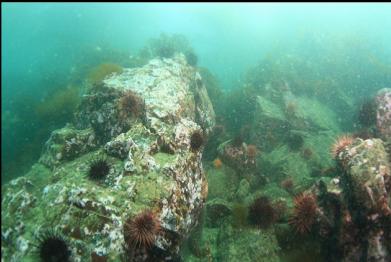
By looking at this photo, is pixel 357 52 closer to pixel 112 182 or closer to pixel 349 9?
pixel 112 182

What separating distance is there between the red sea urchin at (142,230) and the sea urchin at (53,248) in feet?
3.87

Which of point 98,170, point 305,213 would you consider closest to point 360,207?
point 305,213

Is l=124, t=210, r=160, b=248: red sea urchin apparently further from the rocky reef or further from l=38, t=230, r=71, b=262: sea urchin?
l=38, t=230, r=71, b=262: sea urchin

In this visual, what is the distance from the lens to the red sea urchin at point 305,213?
7145 mm

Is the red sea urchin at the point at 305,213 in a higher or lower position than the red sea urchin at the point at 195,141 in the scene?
lower

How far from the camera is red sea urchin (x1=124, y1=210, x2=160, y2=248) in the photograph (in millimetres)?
5953

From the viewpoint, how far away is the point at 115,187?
22.7ft

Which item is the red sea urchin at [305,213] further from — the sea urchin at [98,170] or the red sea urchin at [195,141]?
the sea urchin at [98,170]

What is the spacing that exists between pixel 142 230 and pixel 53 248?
5.46ft

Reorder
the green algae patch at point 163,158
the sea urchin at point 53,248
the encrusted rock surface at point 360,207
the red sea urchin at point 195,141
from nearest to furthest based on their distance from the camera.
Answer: the sea urchin at point 53,248
the encrusted rock surface at point 360,207
the green algae patch at point 163,158
the red sea urchin at point 195,141

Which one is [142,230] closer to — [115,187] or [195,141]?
[115,187]

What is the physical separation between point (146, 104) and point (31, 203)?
4.48 meters

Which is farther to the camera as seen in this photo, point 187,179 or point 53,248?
point 187,179

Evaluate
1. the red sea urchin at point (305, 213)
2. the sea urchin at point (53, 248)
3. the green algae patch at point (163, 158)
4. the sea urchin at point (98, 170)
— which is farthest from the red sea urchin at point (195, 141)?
the sea urchin at point (53, 248)
